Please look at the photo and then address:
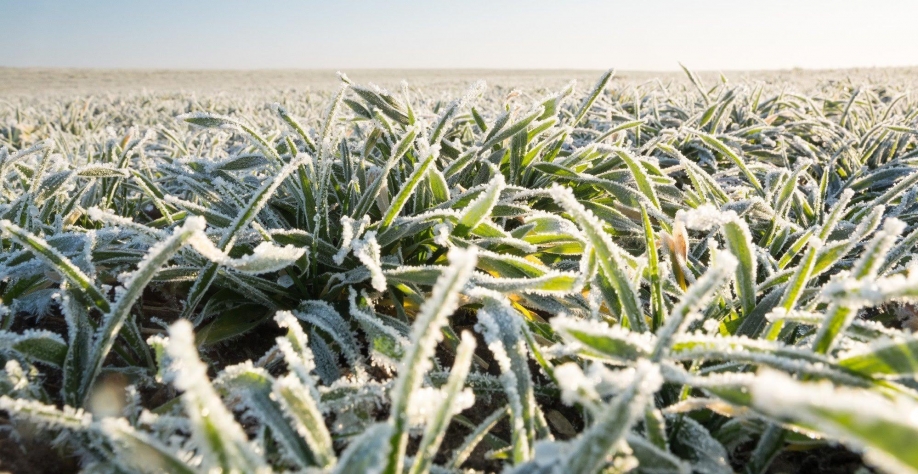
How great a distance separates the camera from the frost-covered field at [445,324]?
0.53 meters

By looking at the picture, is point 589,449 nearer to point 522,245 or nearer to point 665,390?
point 665,390

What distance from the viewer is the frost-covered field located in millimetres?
529

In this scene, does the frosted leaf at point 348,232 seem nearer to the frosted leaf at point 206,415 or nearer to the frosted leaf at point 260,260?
the frosted leaf at point 260,260

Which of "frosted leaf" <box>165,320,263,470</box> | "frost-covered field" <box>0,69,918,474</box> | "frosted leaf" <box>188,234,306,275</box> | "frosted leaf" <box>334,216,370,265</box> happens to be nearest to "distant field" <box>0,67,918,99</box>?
"frost-covered field" <box>0,69,918,474</box>

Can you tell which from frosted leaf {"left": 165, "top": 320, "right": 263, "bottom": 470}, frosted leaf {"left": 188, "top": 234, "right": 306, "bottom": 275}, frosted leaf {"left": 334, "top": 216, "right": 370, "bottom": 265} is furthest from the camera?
frosted leaf {"left": 334, "top": 216, "right": 370, "bottom": 265}

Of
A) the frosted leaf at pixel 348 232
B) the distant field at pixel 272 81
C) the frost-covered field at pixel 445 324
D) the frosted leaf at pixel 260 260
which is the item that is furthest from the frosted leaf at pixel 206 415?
the distant field at pixel 272 81

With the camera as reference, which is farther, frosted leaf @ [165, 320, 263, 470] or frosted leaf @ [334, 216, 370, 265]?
frosted leaf @ [334, 216, 370, 265]

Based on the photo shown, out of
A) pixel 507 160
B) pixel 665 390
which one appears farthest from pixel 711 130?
pixel 665 390

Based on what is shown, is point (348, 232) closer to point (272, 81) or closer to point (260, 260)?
point (260, 260)

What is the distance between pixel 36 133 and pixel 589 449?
409 cm

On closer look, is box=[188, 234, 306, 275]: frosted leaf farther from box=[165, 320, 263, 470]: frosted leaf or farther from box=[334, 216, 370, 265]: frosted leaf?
box=[165, 320, 263, 470]: frosted leaf

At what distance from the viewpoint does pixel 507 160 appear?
1626 millimetres

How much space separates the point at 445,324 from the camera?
0.88m

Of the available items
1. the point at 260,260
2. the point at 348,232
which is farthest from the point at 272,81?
the point at 260,260
